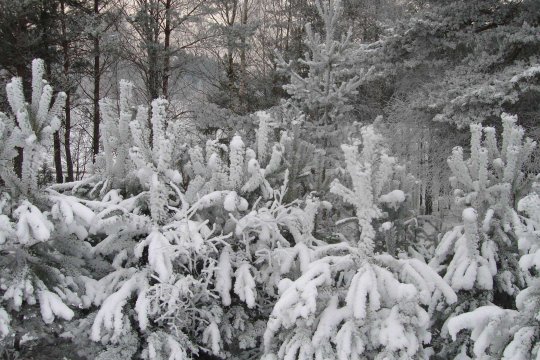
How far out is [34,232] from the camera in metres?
3.35

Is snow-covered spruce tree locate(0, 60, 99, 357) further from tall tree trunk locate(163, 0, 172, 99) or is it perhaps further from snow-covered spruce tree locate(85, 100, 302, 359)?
tall tree trunk locate(163, 0, 172, 99)

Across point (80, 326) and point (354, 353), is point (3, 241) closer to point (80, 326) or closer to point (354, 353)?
point (80, 326)

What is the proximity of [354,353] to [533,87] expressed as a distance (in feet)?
32.0

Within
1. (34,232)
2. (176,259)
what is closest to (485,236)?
(176,259)

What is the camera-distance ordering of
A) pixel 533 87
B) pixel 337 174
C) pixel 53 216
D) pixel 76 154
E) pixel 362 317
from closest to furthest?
pixel 362 317 < pixel 53 216 < pixel 337 174 < pixel 533 87 < pixel 76 154

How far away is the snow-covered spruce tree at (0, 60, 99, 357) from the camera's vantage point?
344 centimetres

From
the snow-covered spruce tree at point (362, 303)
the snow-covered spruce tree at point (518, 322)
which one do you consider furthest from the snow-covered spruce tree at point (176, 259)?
the snow-covered spruce tree at point (518, 322)

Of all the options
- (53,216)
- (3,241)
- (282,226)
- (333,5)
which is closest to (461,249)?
(282,226)

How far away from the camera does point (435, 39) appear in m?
12.4

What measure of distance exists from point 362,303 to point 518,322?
88cm

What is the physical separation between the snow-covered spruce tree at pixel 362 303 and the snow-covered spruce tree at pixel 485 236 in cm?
78

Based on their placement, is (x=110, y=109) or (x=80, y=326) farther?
(x=110, y=109)

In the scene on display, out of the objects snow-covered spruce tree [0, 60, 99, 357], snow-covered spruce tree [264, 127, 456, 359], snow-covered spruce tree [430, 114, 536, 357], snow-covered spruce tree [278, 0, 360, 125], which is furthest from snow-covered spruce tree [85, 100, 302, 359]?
snow-covered spruce tree [278, 0, 360, 125]

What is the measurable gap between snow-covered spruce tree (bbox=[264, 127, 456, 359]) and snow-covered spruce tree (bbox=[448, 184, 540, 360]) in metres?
0.41
